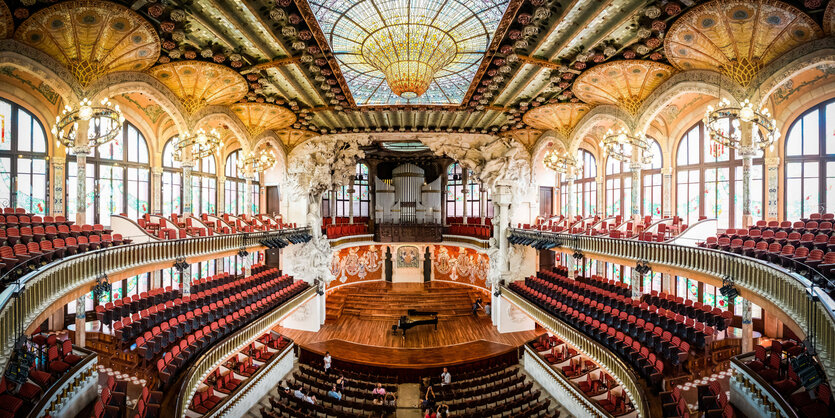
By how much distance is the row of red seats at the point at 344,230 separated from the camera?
71.5 feet

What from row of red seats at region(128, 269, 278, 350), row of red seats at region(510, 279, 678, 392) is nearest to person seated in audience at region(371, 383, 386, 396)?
row of red seats at region(128, 269, 278, 350)

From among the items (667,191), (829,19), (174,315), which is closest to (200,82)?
(174,315)

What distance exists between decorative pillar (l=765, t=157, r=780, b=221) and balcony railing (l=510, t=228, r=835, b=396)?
207 inches

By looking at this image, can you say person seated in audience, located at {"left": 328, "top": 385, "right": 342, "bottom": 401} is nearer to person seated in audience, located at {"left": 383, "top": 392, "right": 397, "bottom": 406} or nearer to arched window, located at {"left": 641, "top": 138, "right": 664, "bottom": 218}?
person seated in audience, located at {"left": 383, "top": 392, "right": 397, "bottom": 406}

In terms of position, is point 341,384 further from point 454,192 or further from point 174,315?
point 454,192

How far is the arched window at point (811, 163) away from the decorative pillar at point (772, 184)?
0.34 m

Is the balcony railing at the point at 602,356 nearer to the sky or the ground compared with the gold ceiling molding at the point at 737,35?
nearer to the ground

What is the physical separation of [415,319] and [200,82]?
13654mm

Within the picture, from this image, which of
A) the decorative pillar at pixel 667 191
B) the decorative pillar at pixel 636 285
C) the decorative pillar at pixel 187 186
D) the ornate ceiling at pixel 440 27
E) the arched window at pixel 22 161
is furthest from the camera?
the decorative pillar at pixel 667 191

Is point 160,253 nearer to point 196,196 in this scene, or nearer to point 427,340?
point 196,196

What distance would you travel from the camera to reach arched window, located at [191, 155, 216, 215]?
19.1 metres

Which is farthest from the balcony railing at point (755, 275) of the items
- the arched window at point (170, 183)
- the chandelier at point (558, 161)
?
the arched window at point (170, 183)

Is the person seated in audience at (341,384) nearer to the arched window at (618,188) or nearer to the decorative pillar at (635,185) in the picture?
the decorative pillar at (635,185)

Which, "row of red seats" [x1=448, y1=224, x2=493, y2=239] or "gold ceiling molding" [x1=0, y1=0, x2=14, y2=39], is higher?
"gold ceiling molding" [x1=0, y1=0, x2=14, y2=39]
